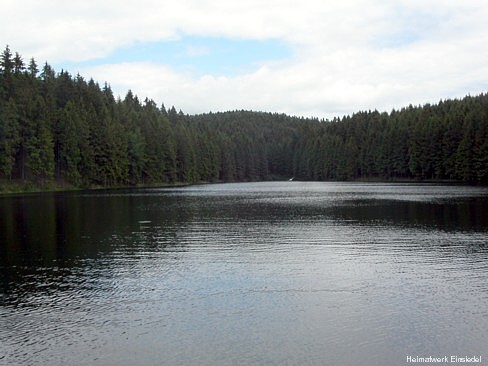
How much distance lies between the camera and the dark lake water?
1293 cm

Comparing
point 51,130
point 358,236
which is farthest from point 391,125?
point 358,236

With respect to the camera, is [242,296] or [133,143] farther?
[133,143]

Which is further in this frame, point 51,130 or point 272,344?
point 51,130

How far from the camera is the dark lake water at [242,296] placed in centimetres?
→ 1293

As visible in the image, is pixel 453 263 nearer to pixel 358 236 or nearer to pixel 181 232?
pixel 358 236

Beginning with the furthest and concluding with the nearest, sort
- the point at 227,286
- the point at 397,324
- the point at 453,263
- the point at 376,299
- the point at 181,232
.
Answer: the point at 181,232 < the point at 453,263 < the point at 227,286 < the point at 376,299 < the point at 397,324

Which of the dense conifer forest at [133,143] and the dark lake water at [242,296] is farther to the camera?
the dense conifer forest at [133,143]

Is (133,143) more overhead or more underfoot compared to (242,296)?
more overhead

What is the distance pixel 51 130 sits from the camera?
338 feet

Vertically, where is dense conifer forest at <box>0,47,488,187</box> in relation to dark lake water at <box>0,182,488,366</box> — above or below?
above

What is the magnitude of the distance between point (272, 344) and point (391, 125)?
7144 inches

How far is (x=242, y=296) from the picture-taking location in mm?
17703

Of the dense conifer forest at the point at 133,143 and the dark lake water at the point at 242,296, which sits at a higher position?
the dense conifer forest at the point at 133,143

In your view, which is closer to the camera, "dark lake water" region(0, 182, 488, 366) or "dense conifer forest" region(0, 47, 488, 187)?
"dark lake water" region(0, 182, 488, 366)
